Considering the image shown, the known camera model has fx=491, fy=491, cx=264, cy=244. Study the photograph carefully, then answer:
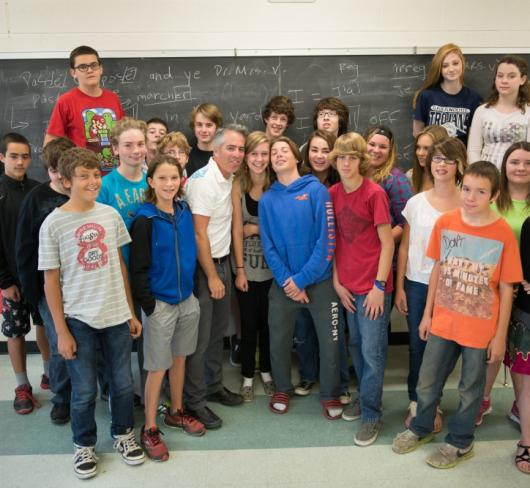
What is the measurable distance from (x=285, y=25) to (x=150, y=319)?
2456 millimetres

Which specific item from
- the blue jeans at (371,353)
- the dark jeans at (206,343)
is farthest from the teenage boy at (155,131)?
the blue jeans at (371,353)

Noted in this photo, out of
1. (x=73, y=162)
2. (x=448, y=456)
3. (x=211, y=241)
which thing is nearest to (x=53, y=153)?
(x=73, y=162)

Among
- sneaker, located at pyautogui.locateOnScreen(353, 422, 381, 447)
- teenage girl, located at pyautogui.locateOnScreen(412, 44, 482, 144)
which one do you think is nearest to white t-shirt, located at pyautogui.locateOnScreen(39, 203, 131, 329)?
sneaker, located at pyautogui.locateOnScreen(353, 422, 381, 447)

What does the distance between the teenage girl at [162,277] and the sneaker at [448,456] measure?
1293mm

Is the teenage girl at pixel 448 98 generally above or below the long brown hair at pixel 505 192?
above

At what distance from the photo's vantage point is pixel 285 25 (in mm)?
3629

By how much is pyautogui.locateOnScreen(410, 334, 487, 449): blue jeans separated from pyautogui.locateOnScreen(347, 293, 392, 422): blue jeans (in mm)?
208

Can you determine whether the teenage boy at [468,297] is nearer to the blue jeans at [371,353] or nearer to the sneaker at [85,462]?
the blue jeans at [371,353]

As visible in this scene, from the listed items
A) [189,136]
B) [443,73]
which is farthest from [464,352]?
[189,136]

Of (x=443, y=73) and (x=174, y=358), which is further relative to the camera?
(x=443, y=73)

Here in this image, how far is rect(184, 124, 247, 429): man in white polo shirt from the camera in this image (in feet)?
8.45

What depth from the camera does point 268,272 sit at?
2854mm

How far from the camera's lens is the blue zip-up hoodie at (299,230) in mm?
2539

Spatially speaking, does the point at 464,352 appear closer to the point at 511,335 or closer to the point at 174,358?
the point at 511,335
